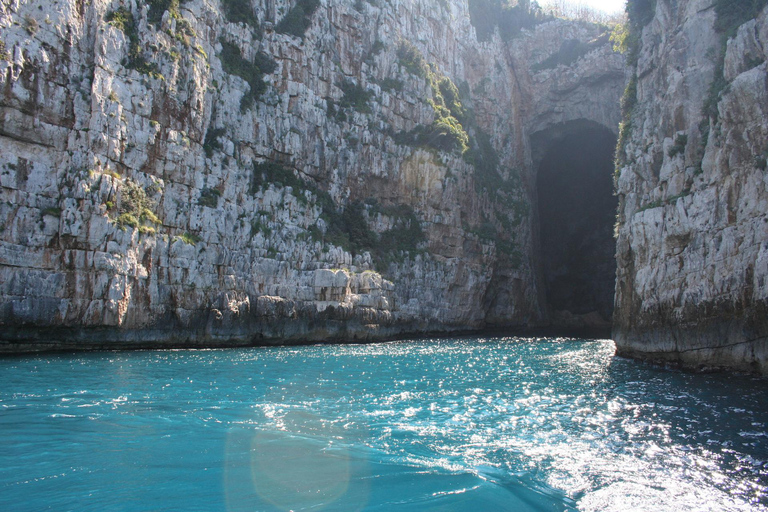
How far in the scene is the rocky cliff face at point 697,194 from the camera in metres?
20.4

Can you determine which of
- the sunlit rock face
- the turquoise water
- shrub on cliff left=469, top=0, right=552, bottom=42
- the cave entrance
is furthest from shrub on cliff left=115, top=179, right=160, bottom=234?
shrub on cliff left=469, top=0, right=552, bottom=42

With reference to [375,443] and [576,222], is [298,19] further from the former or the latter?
[375,443]

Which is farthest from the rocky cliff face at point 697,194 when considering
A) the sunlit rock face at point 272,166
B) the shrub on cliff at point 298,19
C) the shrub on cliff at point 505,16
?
the shrub on cliff at point 505,16

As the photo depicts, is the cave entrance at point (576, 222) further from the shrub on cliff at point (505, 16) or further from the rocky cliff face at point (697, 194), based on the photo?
the rocky cliff face at point (697, 194)

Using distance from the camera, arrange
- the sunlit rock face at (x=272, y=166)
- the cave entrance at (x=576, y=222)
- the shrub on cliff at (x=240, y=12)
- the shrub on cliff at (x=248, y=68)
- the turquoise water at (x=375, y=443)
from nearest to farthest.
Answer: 1. the turquoise water at (x=375, y=443)
2. the sunlit rock face at (x=272, y=166)
3. the shrub on cliff at (x=248, y=68)
4. the shrub on cliff at (x=240, y=12)
5. the cave entrance at (x=576, y=222)

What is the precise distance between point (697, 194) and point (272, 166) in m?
32.0

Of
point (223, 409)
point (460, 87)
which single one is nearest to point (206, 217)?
point (223, 409)

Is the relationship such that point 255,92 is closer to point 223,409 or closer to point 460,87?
point 460,87

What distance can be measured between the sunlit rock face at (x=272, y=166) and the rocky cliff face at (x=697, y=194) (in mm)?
23565

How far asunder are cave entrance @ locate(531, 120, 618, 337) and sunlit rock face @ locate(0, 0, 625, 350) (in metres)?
3.01

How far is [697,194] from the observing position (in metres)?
23.8

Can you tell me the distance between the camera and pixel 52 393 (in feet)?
48.9

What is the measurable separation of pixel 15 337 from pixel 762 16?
125 feet

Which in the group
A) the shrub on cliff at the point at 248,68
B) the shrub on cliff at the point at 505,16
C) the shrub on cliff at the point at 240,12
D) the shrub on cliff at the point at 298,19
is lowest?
the shrub on cliff at the point at 248,68
